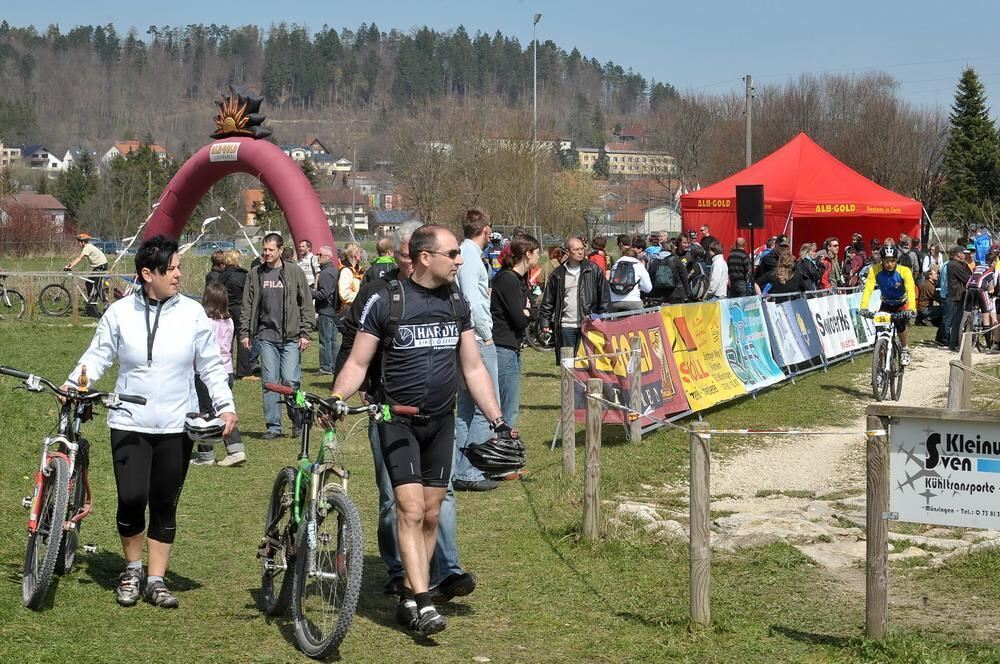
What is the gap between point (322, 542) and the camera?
19.0ft

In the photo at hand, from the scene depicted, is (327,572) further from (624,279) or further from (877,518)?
(624,279)

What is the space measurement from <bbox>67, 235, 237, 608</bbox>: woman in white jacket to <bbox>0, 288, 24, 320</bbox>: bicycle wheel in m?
21.6

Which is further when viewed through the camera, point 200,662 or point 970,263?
point 970,263

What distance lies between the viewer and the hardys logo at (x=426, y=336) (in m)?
6.11

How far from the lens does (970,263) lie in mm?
22797

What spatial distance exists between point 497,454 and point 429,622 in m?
0.84

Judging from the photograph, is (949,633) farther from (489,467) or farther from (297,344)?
(297,344)

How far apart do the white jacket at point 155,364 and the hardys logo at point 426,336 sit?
103 cm

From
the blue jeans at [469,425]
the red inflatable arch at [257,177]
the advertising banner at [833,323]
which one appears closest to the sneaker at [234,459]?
the blue jeans at [469,425]

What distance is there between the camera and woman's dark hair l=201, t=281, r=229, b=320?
38.8 feet

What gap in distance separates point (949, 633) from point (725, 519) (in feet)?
8.32

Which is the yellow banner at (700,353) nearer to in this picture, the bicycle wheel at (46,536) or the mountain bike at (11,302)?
the bicycle wheel at (46,536)

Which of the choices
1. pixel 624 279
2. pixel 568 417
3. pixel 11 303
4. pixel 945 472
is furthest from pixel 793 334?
pixel 11 303

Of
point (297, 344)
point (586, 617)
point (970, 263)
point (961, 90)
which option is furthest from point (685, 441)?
point (961, 90)
